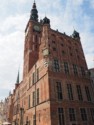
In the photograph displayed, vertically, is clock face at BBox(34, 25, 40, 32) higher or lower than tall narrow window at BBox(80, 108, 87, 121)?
higher

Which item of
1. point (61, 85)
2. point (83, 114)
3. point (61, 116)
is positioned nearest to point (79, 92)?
point (83, 114)

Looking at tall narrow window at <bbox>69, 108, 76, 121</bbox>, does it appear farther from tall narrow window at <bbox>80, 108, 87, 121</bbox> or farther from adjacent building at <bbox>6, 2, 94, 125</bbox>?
tall narrow window at <bbox>80, 108, 87, 121</bbox>

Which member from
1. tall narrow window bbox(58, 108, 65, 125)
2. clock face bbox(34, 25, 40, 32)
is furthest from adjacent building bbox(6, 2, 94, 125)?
clock face bbox(34, 25, 40, 32)

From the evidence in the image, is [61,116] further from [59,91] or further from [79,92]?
[79,92]

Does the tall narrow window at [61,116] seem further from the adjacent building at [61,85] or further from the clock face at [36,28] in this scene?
the clock face at [36,28]

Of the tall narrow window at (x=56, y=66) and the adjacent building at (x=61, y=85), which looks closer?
the adjacent building at (x=61, y=85)

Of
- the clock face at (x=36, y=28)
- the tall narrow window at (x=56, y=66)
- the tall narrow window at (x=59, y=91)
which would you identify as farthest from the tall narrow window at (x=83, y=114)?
the clock face at (x=36, y=28)

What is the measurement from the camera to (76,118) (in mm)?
22328

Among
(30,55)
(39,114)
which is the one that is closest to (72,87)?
(39,114)

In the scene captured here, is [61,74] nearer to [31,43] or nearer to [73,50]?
[73,50]

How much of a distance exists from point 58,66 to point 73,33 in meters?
11.4

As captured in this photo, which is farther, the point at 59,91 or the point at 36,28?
the point at 36,28

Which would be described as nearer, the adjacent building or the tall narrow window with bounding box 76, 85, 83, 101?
the adjacent building

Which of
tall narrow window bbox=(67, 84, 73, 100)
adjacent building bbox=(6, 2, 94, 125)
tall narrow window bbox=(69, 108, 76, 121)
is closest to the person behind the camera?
adjacent building bbox=(6, 2, 94, 125)
